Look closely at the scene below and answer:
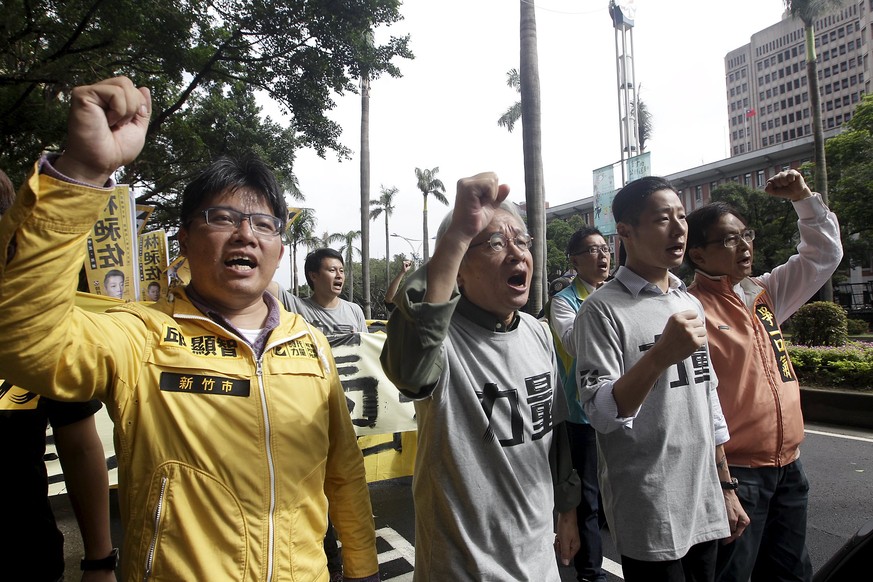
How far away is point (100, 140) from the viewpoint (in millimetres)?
1122

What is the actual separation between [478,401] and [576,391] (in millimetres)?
1855

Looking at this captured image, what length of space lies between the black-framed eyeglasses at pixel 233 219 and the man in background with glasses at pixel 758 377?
1.90m

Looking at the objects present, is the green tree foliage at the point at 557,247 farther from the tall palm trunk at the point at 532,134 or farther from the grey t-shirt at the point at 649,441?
the grey t-shirt at the point at 649,441

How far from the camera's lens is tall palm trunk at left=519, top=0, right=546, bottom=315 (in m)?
8.45

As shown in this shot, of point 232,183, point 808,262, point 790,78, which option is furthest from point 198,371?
point 790,78

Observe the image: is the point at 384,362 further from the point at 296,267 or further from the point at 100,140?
the point at 296,267

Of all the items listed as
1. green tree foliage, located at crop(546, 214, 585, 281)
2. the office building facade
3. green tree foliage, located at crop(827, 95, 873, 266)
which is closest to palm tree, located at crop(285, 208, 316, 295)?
green tree foliage, located at crop(546, 214, 585, 281)

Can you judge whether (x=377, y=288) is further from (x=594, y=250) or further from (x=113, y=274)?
(x=594, y=250)

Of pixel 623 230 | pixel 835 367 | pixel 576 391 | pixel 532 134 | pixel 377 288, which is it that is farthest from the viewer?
pixel 377 288

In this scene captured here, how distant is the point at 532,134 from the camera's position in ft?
27.8

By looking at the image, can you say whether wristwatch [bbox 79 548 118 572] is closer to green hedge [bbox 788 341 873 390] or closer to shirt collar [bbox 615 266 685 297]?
shirt collar [bbox 615 266 685 297]

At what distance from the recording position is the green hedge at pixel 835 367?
7332 mm

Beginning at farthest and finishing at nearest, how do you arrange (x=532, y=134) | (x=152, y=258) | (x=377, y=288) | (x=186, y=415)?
(x=377, y=288) → (x=532, y=134) → (x=152, y=258) → (x=186, y=415)

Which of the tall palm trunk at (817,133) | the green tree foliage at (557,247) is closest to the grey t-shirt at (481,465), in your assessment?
the tall palm trunk at (817,133)
